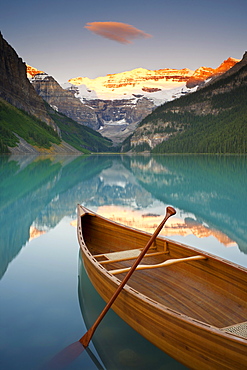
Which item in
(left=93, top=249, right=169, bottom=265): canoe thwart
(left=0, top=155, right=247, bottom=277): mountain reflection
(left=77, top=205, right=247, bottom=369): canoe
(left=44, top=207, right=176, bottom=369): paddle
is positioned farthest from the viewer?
(left=0, top=155, right=247, bottom=277): mountain reflection

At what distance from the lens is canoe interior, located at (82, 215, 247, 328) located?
725 centimetres

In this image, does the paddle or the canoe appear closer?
the canoe

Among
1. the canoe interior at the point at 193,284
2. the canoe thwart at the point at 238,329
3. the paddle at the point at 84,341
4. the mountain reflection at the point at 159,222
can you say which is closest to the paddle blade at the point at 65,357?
the paddle at the point at 84,341

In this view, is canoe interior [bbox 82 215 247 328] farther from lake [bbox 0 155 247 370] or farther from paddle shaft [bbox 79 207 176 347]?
Result: paddle shaft [bbox 79 207 176 347]

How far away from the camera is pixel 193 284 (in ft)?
28.1

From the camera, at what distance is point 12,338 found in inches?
304

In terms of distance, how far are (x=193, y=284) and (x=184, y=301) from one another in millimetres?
676

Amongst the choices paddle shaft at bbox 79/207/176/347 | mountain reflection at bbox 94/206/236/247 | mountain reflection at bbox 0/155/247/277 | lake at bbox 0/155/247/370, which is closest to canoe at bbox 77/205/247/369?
paddle shaft at bbox 79/207/176/347

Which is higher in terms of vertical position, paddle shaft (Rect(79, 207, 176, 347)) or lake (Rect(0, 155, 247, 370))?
paddle shaft (Rect(79, 207, 176, 347))

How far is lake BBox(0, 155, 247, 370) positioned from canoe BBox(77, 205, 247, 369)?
0.70 meters

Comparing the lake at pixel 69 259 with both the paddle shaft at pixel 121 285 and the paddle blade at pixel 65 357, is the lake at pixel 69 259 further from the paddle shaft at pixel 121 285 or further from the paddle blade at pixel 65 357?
the paddle shaft at pixel 121 285

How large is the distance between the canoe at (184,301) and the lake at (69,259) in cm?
70

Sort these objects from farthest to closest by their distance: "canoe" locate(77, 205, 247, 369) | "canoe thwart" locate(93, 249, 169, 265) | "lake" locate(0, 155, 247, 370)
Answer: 1. "canoe thwart" locate(93, 249, 169, 265)
2. "lake" locate(0, 155, 247, 370)
3. "canoe" locate(77, 205, 247, 369)

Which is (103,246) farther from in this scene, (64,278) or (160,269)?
(160,269)
